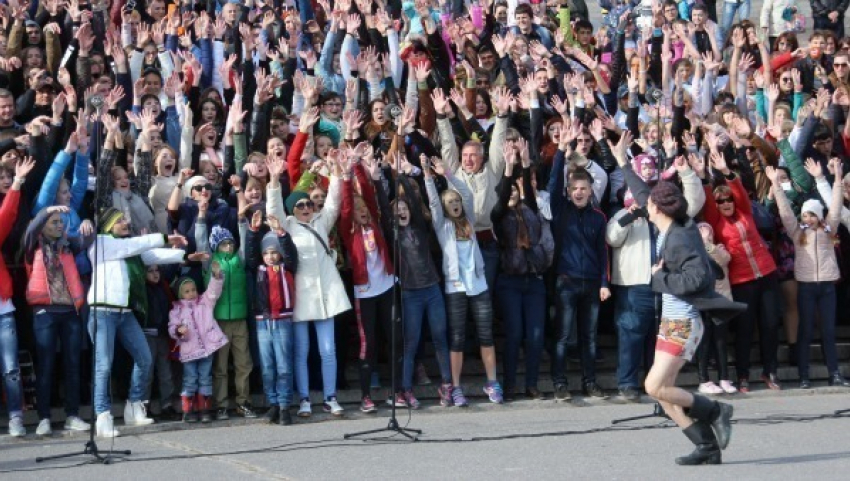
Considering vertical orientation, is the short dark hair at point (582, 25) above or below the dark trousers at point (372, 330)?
above

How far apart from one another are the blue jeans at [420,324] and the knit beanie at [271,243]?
1297 mm

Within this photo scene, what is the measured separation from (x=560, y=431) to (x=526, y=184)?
9.11 feet

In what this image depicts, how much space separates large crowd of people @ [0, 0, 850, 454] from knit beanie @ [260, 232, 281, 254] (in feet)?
0.06

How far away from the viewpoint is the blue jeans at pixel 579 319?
15047mm

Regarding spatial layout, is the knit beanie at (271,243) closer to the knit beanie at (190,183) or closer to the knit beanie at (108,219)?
the knit beanie at (190,183)

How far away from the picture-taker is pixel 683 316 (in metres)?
11.6

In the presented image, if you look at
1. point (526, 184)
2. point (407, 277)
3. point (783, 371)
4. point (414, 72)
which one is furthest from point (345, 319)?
point (783, 371)

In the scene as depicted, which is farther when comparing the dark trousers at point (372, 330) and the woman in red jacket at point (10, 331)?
the dark trousers at point (372, 330)

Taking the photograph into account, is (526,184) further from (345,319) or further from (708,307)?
(708,307)

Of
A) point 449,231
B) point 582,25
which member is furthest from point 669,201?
point 582,25

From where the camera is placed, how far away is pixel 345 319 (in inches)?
579

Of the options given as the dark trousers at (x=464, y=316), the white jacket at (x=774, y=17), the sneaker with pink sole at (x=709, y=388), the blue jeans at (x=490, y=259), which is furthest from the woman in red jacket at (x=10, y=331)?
the white jacket at (x=774, y=17)

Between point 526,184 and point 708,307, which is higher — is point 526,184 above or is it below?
above

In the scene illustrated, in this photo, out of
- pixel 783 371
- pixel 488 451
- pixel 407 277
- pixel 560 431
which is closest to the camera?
pixel 488 451
